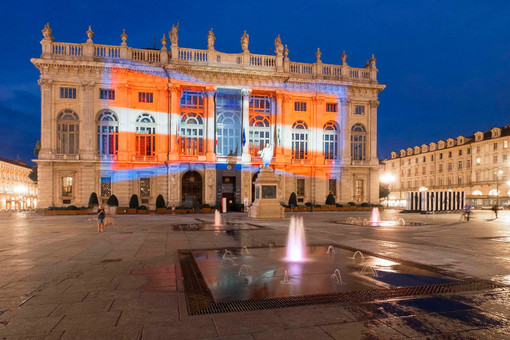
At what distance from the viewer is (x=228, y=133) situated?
46469 mm

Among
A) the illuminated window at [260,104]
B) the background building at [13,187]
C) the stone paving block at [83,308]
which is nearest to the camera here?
the stone paving block at [83,308]

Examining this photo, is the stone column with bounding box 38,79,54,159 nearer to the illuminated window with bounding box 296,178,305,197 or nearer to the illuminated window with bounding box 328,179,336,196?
the illuminated window with bounding box 296,178,305,197

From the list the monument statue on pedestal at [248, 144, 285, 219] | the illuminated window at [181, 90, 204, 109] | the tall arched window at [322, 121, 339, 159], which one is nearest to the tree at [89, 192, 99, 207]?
the illuminated window at [181, 90, 204, 109]

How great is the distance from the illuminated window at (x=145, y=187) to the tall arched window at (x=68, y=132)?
8.81 m

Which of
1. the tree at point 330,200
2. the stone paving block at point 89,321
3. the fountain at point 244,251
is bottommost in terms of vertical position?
the tree at point 330,200

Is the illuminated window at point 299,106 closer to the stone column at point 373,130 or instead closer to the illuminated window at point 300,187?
the illuminated window at point 300,187

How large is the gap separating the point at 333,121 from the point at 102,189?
3261 cm

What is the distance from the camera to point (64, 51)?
137ft

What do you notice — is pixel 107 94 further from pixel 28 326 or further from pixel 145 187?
pixel 28 326

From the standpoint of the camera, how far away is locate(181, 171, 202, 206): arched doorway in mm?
44469

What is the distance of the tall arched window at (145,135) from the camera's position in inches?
1718

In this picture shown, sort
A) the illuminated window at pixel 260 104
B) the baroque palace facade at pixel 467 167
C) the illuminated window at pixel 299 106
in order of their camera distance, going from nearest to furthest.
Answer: the illuminated window at pixel 260 104 → the illuminated window at pixel 299 106 → the baroque palace facade at pixel 467 167

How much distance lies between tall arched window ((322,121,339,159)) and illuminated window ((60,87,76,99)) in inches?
1313

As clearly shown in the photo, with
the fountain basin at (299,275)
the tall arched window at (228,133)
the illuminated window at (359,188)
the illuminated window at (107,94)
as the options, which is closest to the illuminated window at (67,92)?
the illuminated window at (107,94)
